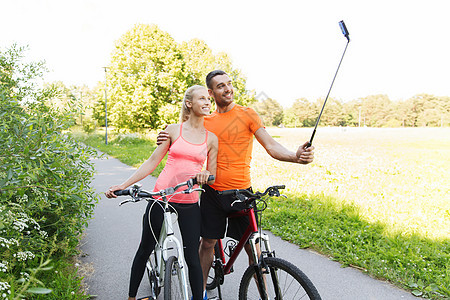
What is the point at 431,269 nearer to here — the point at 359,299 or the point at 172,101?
the point at 359,299

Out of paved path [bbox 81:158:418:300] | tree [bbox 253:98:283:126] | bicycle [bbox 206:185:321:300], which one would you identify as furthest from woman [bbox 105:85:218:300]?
tree [bbox 253:98:283:126]

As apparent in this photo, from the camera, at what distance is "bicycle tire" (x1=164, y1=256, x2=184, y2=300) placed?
7.70 feet

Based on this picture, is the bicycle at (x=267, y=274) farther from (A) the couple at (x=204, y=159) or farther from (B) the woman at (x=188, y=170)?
(B) the woman at (x=188, y=170)

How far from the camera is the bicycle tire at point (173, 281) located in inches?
92.4

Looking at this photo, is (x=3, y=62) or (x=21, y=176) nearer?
(x=21, y=176)

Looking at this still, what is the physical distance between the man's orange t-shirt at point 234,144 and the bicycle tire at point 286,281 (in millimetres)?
740

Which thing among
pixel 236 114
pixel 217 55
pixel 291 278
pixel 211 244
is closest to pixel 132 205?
pixel 211 244

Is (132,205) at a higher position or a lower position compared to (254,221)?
lower

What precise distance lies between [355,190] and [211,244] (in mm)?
5821

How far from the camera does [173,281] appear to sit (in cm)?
241

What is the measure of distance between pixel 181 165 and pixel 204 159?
21cm

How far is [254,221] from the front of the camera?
246 centimetres

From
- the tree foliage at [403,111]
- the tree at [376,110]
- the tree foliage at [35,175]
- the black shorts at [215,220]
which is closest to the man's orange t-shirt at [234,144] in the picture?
the black shorts at [215,220]

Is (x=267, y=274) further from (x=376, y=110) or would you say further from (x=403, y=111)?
(x=403, y=111)
